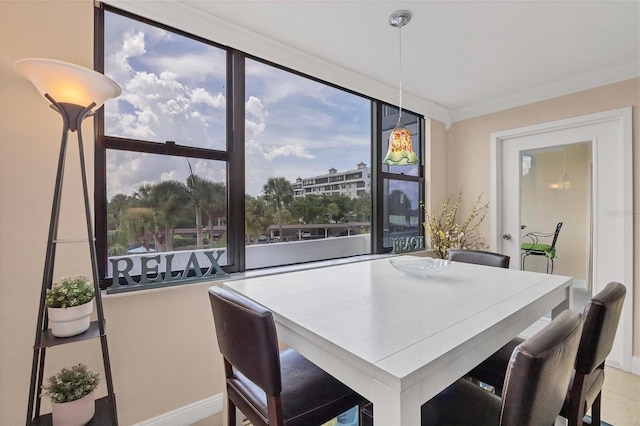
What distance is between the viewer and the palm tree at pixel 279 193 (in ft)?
7.48

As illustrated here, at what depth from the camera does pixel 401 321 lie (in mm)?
952

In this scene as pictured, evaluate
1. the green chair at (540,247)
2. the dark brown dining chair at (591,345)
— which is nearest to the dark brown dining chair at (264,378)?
the dark brown dining chair at (591,345)

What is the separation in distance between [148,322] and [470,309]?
1.56 metres

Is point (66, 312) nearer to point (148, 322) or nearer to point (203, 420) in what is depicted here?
point (148, 322)

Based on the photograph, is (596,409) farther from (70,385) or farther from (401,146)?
(70,385)

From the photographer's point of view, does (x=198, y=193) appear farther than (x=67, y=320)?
Yes

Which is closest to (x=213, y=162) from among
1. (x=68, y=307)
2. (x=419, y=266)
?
(x=68, y=307)

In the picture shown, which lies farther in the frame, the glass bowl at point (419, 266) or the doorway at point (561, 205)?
the doorway at point (561, 205)

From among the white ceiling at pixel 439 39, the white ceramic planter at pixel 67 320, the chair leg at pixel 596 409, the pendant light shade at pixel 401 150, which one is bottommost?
the chair leg at pixel 596 409

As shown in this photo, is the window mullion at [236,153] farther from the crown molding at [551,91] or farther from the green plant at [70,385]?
the crown molding at [551,91]

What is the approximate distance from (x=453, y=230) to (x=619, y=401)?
67.1 inches

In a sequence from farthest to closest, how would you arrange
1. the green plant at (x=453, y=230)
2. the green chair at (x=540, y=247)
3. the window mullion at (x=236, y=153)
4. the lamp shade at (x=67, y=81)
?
the green plant at (x=453, y=230)
the green chair at (x=540, y=247)
the window mullion at (x=236, y=153)
the lamp shade at (x=67, y=81)

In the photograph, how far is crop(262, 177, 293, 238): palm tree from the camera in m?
2.28

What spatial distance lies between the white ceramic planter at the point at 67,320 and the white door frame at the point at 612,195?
357cm
